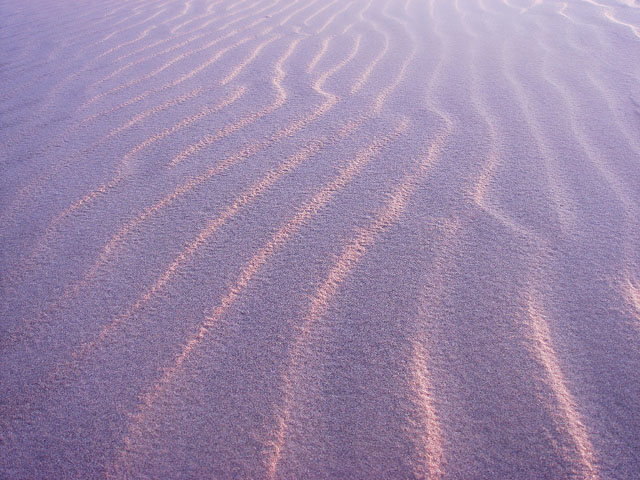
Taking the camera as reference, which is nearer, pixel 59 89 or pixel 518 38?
pixel 59 89

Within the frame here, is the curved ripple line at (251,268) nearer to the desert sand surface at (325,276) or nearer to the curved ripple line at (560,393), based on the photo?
the desert sand surface at (325,276)

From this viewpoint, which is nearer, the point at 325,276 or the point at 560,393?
the point at 560,393

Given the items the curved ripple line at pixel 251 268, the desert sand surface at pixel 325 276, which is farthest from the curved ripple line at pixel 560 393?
the curved ripple line at pixel 251 268

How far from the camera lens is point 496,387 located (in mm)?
958

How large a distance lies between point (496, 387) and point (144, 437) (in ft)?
2.39

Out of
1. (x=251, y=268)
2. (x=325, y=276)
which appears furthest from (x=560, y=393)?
(x=251, y=268)

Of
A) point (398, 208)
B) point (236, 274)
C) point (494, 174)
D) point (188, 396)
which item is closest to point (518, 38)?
point (494, 174)

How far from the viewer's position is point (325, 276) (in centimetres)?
122

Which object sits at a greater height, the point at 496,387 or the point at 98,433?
the point at 496,387

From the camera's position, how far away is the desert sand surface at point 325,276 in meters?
0.89

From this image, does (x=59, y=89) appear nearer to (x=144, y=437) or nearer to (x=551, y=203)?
(x=144, y=437)

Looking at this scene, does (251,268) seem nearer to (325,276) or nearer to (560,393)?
(325,276)

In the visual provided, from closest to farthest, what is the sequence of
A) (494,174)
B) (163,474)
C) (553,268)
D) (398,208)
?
(163,474) → (553,268) → (398,208) → (494,174)

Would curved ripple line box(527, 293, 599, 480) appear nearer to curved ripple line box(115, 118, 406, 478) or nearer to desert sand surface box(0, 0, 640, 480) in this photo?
desert sand surface box(0, 0, 640, 480)
